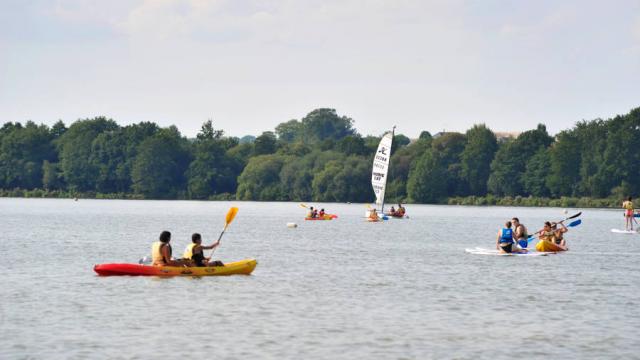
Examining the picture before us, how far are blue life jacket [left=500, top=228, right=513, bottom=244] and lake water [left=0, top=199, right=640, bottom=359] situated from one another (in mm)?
1083

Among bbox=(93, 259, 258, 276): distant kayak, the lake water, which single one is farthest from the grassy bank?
bbox=(93, 259, 258, 276): distant kayak

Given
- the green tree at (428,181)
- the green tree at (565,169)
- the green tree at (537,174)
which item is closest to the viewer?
the green tree at (565,169)

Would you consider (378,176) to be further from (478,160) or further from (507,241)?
(478,160)

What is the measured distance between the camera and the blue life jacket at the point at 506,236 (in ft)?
162

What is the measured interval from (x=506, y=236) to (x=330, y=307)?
18598 millimetres

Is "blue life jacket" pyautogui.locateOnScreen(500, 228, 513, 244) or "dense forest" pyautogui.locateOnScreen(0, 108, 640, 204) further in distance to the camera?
"dense forest" pyautogui.locateOnScreen(0, 108, 640, 204)

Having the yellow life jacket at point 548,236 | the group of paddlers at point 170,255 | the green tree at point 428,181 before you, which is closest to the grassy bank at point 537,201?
the green tree at point 428,181

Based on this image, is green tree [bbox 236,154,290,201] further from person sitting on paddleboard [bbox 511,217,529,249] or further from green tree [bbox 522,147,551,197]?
person sitting on paddleboard [bbox 511,217,529,249]

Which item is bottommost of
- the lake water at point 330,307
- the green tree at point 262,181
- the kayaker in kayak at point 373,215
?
the lake water at point 330,307

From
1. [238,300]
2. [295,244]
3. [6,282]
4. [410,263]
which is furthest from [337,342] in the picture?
[295,244]

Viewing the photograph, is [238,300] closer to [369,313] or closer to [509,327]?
[369,313]

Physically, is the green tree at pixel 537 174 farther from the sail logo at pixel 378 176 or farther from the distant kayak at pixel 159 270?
the distant kayak at pixel 159 270

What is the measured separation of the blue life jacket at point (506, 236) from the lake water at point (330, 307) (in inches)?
42.6

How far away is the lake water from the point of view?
2573 cm
